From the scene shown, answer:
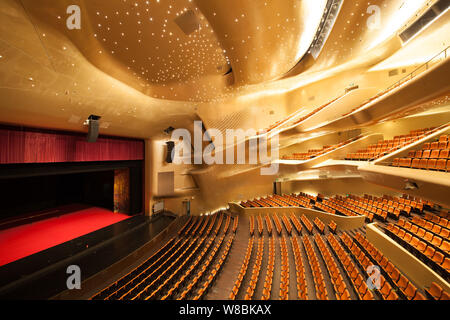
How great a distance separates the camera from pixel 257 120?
30.3 feet

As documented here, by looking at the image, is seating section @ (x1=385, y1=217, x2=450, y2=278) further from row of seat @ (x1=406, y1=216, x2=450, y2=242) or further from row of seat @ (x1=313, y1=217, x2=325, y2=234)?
row of seat @ (x1=313, y1=217, x2=325, y2=234)

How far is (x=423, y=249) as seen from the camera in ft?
11.9

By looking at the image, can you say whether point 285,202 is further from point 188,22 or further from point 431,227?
point 188,22

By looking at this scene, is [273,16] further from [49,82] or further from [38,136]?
[38,136]

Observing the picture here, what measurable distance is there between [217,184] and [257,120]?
3.60 m

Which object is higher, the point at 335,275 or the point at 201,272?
the point at 335,275

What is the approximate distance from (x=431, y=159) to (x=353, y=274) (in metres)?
2.62

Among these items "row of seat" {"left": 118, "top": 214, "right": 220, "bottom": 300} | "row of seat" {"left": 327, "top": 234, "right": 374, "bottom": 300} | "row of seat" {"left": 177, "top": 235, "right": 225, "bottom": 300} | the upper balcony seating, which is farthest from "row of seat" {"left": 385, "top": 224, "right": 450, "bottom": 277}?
"row of seat" {"left": 118, "top": 214, "right": 220, "bottom": 300}

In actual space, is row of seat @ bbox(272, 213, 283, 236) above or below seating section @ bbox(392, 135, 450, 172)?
below

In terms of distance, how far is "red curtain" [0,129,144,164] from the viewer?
471 cm

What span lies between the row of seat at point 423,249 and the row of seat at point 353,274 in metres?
1.13

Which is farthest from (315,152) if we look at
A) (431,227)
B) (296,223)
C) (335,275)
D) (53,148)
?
(53,148)

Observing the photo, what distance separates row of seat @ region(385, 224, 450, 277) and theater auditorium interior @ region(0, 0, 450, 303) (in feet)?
0.09

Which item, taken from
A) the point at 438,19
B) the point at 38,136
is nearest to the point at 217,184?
the point at 38,136
